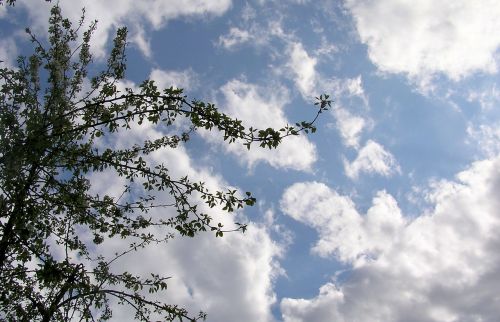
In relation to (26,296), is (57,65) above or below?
above

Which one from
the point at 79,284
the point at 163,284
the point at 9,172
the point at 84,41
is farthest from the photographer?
the point at 84,41

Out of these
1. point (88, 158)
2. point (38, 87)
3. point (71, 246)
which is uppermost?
point (38, 87)

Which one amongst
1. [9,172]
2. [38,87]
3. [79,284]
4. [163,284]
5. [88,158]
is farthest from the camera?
[38,87]

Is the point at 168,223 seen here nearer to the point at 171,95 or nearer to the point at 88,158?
the point at 88,158

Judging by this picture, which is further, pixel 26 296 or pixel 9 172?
pixel 26 296

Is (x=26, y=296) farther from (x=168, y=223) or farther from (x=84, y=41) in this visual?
(x=84, y=41)

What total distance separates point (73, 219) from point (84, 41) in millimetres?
4574

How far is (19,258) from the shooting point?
23.7 ft

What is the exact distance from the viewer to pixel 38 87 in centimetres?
861

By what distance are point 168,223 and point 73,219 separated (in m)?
1.95

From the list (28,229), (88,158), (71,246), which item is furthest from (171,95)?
(71,246)

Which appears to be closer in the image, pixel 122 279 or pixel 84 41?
pixel 122 279

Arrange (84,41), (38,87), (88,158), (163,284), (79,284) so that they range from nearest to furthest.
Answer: (79,284), (88,158), (163,284), (38,87), (84,41)

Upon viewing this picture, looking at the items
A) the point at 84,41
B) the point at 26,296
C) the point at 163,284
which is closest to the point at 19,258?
the point at 26,296
